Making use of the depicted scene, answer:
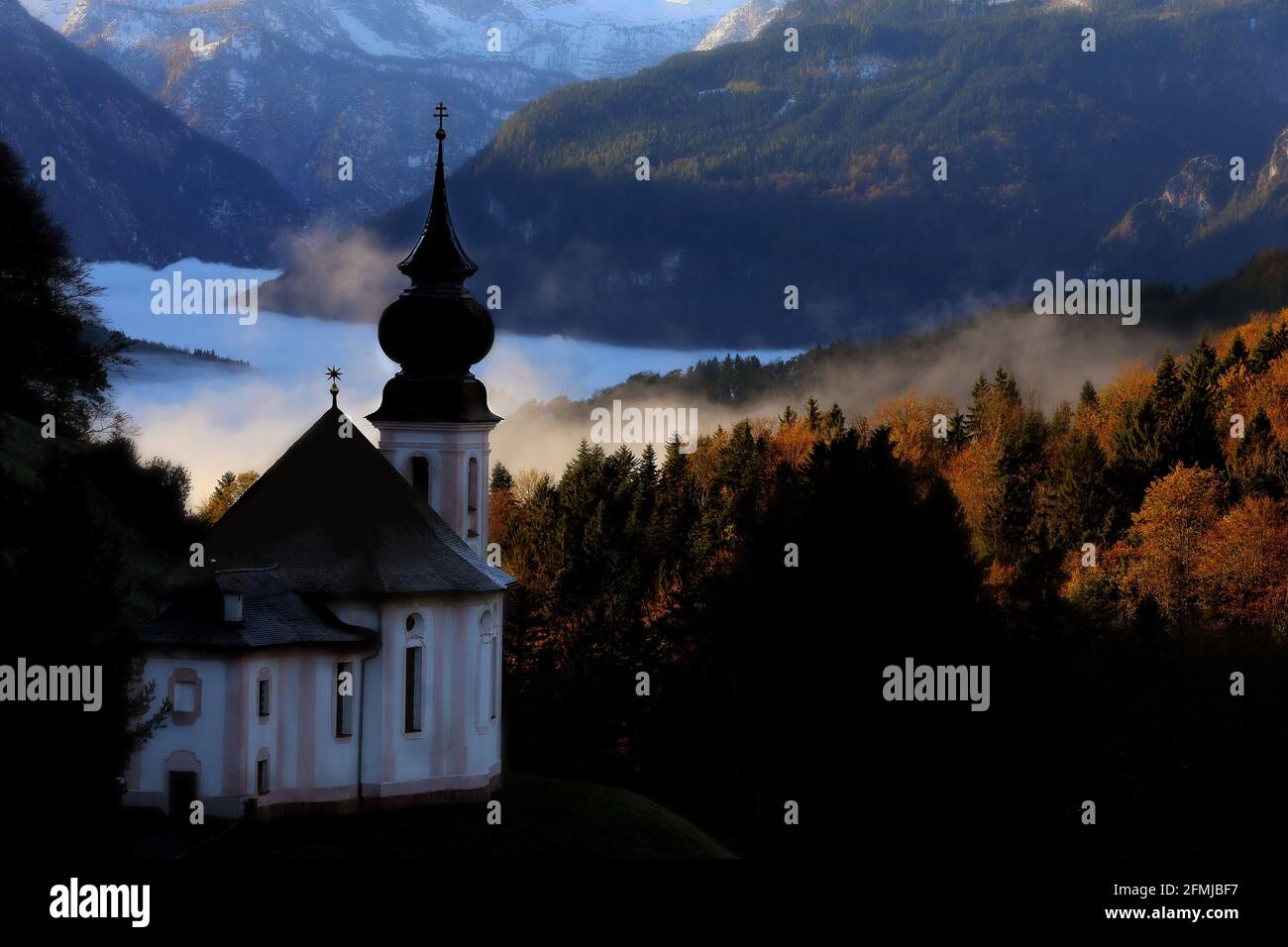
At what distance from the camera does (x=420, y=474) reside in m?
60.1

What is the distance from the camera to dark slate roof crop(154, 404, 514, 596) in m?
51.6

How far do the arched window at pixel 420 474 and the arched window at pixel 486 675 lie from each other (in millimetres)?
7580

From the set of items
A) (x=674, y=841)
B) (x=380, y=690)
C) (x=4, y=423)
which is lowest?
(x=674, y=841)

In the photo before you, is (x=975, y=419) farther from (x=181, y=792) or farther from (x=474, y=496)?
(x=181, y=792)

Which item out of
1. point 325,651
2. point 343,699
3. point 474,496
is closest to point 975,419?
point 474,496

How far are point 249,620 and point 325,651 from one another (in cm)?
241

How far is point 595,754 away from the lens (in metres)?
77.4

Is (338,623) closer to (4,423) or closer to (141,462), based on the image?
(4,423)

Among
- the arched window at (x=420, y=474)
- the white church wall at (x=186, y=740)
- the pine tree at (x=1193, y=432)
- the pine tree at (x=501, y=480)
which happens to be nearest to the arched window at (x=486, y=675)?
the arched window at (x=420, y=474)

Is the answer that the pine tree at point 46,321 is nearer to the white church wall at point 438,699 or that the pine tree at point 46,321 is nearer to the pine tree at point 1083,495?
the white church wall at point 438,699

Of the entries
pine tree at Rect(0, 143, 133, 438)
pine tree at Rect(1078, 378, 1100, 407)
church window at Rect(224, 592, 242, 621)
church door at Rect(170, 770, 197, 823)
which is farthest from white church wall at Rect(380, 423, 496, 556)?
pine tree at Rect(1078, 378, 1100, 407)

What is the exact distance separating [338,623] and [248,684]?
148 inches
